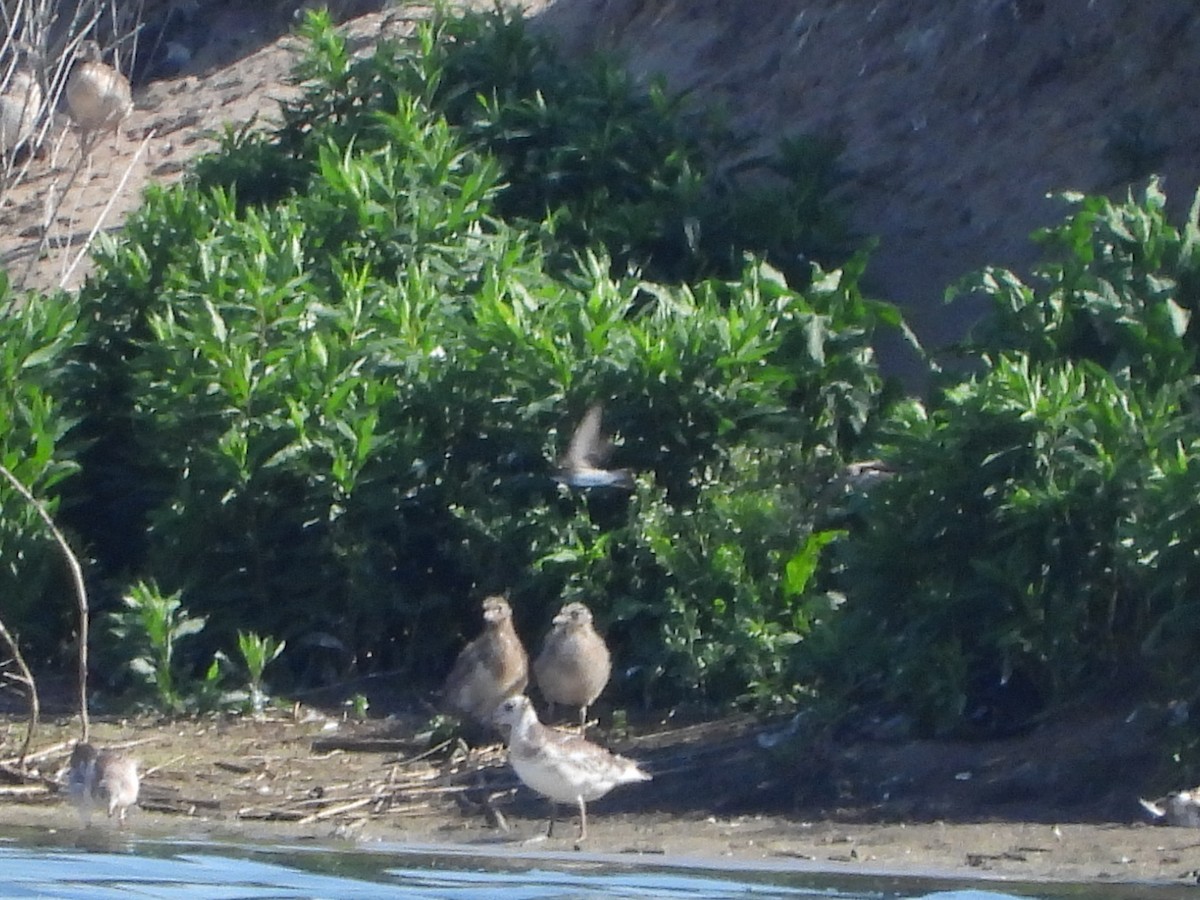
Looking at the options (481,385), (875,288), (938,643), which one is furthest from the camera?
(875,288)

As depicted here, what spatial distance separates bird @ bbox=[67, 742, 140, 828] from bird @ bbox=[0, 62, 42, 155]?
5244 mm

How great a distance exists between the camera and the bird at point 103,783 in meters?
8.26

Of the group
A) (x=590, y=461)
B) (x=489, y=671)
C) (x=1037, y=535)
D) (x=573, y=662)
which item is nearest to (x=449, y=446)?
(x=590, y=461)

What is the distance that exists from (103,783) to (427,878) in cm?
172

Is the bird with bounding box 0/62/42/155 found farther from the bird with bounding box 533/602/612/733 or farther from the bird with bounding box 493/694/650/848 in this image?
the bird with bounding box 493/694/650/848

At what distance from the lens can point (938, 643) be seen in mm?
8773

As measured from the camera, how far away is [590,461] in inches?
413

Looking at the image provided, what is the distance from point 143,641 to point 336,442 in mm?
1228

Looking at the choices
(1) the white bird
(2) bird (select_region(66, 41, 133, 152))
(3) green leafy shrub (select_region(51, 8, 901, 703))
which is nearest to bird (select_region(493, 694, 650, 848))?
(3) green leafy shrub (select_region(51, 8, 901, 703))

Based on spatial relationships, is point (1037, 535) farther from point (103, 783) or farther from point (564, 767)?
point (103, 783)

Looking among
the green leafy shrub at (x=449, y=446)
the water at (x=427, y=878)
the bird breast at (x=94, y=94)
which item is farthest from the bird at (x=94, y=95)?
Answer: the water at (x=427, y=878)

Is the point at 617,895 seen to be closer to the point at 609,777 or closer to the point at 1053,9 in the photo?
the point at 609,777

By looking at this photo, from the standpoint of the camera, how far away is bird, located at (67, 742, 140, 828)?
8258 millimetres

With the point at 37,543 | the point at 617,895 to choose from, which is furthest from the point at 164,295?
the point at 617,895
